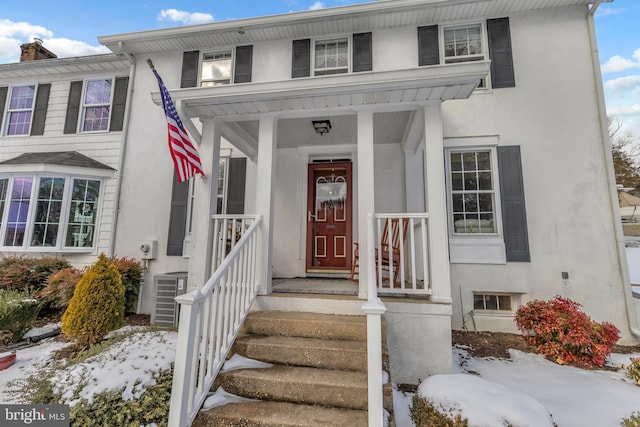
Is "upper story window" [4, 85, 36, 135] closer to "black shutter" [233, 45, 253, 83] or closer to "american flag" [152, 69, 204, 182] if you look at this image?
"black shutter" [233, 45, 253, 83]

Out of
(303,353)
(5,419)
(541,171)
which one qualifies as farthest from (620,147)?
(5,419)

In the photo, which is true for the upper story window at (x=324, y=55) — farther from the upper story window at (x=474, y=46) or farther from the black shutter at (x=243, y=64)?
the upper story window at (x=474, y=46)

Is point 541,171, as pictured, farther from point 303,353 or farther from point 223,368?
point 223,368

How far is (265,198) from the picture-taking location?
3277mm

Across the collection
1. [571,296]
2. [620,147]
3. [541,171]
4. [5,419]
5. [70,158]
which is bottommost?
[5,419]

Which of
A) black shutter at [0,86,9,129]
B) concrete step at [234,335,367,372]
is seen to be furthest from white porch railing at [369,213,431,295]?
black shutter at [0,86,9,129]

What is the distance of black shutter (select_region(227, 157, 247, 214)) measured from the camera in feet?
17.1

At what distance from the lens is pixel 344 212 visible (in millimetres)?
5098

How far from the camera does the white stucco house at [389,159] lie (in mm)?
3016

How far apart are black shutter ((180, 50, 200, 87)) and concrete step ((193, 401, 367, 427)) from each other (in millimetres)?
5571

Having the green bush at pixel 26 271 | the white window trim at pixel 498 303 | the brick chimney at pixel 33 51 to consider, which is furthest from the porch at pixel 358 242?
the brick chimney at pixel 33 51

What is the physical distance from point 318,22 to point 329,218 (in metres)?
3.54

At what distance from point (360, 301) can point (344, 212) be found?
243 cm

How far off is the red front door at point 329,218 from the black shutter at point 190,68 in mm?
2935
